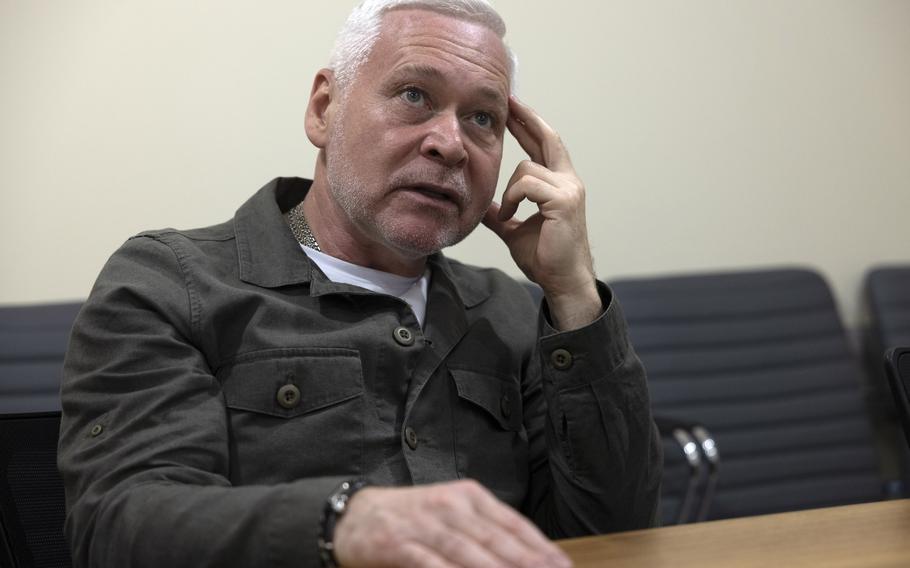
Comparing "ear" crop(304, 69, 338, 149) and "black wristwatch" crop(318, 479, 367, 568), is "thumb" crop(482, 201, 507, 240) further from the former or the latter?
"black wristwatch" crop(318, 479, 367, 568)

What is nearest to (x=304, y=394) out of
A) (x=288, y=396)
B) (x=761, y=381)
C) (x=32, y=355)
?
(x=288, y=396)

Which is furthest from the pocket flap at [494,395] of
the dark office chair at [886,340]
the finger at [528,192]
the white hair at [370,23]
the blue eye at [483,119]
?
the dark office chair at [886,340]

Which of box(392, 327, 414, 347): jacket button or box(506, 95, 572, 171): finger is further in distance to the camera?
box(506, 95, 572, 171): finger

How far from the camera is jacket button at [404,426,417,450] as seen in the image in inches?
58.2

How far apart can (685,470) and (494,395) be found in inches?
48.0

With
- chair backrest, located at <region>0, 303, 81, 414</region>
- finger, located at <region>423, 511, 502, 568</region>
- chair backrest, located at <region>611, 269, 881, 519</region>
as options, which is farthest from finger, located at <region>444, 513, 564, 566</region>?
chair backrest, located at <region>611, 269, 881, 519</region>

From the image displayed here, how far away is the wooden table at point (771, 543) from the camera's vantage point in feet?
3.22

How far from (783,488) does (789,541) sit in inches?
71.6

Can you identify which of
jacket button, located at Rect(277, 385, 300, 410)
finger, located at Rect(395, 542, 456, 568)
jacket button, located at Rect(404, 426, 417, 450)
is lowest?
jacket button, located at Rect(404, 426, 417, 450)

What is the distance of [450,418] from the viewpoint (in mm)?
1569

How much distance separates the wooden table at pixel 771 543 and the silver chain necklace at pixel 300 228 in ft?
2.57

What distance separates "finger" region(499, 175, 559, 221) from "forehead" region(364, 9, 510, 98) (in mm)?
168

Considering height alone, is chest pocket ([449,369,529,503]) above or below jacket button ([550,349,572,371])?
below

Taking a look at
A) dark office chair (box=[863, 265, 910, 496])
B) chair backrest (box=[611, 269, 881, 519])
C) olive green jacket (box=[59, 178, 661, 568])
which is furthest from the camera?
dark office chair (box=[863, 265, 910, 496])
